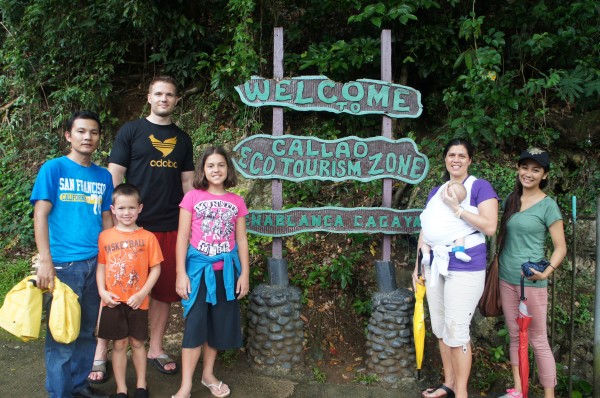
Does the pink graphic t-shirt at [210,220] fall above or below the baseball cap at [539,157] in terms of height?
below

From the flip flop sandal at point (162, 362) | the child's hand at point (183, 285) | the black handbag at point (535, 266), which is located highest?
the black handbag at point (535, 266)

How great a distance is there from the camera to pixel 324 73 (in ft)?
19.1

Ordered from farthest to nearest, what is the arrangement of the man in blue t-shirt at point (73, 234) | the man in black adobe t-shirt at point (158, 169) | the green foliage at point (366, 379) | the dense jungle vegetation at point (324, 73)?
the dense jungle vegetation at point (324, 73), the green foliage at point (366, 379), the man in black adobe t-shirt at point (158, 169), the man in blue t-shirt at point (73, 234)

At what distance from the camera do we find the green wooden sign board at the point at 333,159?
150 inches

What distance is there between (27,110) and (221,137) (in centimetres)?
319

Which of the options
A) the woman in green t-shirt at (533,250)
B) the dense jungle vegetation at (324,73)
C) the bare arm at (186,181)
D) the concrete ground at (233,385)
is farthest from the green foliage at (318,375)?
the bare arm at (186,181)

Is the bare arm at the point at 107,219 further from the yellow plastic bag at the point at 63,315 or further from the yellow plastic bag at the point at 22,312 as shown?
the yellow plastic bag at the point at 22,312

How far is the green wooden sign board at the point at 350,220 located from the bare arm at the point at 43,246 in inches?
64.1

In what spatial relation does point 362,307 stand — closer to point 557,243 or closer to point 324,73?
point 557,243

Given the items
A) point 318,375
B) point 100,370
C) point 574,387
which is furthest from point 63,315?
point 574,387

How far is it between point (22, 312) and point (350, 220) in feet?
8.10

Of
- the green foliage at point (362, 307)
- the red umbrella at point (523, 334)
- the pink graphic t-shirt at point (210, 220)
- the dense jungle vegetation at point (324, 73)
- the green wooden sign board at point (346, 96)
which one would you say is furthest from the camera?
the dense jungle vegetation at point (324, 73)

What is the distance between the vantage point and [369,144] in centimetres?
387

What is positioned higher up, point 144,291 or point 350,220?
point 350,220
